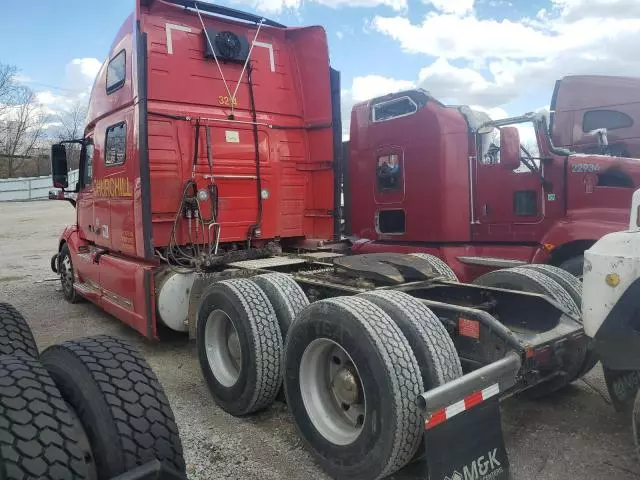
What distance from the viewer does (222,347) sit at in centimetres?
438

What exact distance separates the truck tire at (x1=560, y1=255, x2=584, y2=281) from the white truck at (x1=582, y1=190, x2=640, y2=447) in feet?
9.44

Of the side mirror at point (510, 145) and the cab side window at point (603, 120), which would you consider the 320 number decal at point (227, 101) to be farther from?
the cab side window at point (603, 120)

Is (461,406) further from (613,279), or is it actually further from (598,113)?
(598,113)

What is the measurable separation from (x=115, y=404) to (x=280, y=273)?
2.32m

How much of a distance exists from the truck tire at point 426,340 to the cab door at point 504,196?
3.44m

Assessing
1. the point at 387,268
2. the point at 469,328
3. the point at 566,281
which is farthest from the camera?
the point at 387,268

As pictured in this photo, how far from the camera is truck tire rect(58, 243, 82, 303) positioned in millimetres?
8086

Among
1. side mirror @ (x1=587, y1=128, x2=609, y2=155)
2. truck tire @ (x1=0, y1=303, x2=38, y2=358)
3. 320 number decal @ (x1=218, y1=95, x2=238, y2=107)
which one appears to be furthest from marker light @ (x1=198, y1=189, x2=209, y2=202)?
side mirror @ (x1=587, y1=128, x2=609, y2=155)

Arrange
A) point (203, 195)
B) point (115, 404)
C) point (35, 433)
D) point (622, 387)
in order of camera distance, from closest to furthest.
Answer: point (35, 433)
point (115, 404)
point (622, 387)
point (203, 195)

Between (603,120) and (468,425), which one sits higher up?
(603,120)

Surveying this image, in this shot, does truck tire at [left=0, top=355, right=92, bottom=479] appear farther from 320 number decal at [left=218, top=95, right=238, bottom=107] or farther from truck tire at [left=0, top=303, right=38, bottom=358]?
320 number decal at [left=218, top=95, right=238, bottom=107]

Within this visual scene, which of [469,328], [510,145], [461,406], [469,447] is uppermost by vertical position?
[510,145]

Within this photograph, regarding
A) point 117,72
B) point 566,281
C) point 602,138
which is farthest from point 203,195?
point 602,138

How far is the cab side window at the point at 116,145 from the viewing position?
5.81 meters
